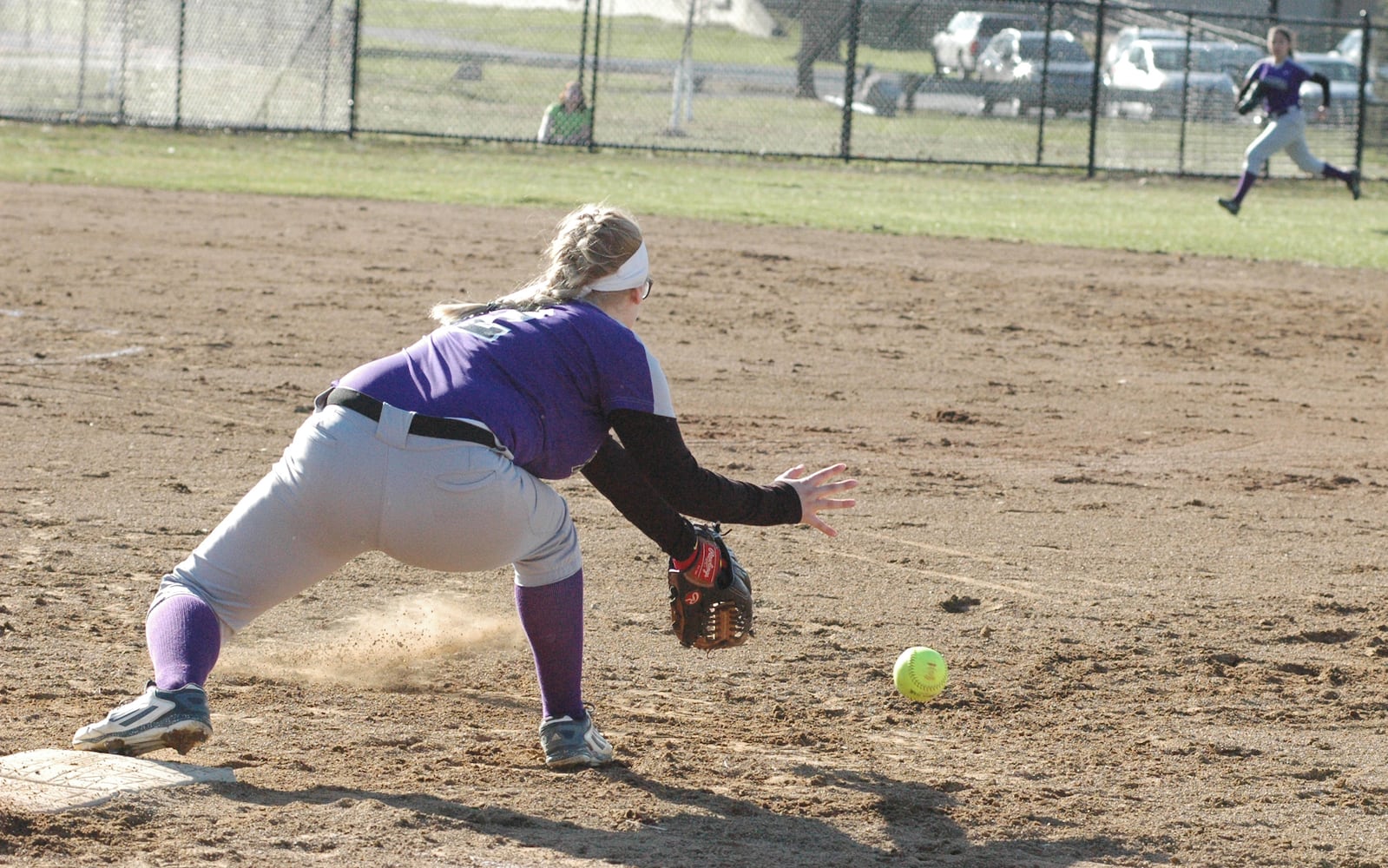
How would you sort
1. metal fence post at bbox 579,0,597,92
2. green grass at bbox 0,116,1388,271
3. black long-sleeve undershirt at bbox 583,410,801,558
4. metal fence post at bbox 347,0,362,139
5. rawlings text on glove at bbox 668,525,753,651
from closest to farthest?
black long-sleeve undershirt at bbox 583,410,801,558 → rawlings text on glove at bbox 668,525,753,651 → green grass at bbox 0,116,1388,271 → metal fence post at bbox 347,0,362,139 → metal fence post at bbox 579,0,597,92

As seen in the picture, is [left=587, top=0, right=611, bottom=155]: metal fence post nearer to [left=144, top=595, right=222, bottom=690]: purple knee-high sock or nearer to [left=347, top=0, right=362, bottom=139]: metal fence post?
[left=347, top=0, right=362, bottom=139]: metal fence post

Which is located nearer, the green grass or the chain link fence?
the green grass

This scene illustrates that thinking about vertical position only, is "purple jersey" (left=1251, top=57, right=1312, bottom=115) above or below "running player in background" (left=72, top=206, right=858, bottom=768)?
above

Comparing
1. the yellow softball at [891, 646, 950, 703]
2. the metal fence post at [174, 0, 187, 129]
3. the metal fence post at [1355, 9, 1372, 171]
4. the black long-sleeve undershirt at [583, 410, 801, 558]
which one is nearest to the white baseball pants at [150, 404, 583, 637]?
the black long-sleeve undershirt at [583, 410, 801, 558]

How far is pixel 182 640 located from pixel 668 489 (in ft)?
3.73

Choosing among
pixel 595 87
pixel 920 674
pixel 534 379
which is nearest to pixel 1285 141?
pixel 595 87

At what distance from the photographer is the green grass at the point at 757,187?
50.6 feet

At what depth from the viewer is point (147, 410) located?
7.39 meters

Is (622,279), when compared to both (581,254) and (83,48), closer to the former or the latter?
(581,254)

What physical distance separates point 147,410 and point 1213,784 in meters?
5.37

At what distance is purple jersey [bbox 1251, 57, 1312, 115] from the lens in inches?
648

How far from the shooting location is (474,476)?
3400 millimetres

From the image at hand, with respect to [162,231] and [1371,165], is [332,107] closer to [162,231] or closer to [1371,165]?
[162,231]

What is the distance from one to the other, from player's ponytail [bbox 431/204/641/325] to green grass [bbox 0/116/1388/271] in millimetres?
11458
